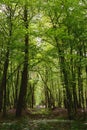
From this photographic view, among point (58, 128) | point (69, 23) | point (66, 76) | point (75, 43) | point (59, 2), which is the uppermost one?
point (59, 2)

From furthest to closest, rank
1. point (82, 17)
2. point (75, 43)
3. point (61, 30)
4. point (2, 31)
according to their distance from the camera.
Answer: point (2, 31)
point (75, 43)
point (82, 17)
point (61, 30)

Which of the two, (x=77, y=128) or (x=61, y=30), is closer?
(x=77, y=128)

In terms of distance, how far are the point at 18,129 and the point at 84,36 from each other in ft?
28.5

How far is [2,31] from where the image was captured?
80.0ft

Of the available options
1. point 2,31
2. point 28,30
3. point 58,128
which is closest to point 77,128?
point 58,128

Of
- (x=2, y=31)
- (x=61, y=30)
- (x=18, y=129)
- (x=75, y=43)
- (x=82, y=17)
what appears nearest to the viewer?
(x=18, y=129)

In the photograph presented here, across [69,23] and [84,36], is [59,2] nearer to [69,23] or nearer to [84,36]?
[69,23]

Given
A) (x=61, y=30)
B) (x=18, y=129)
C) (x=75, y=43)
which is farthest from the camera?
(x=75, y=43)

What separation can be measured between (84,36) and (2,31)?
846 cm

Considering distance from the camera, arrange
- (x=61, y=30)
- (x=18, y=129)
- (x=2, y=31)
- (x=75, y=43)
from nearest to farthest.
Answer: (x=18, y=129) < (x=61, y=30) < (x=75, y=43) < (x=2, y=31)

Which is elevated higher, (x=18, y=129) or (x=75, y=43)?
(x=75, y=43)

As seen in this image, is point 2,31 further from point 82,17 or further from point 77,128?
point 77,128

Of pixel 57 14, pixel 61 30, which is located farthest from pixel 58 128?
pixel 57 14

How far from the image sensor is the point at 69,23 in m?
20.8
